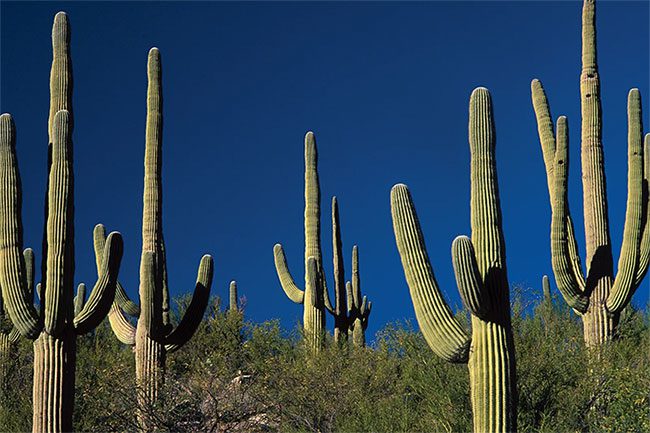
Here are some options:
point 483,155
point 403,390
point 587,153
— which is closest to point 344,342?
point 403,390

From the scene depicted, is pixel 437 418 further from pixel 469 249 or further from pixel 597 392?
pixel 469 249

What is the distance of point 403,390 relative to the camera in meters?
16.0

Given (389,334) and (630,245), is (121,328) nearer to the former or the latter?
(389,334)

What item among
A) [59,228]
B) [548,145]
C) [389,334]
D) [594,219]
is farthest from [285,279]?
[59,228]

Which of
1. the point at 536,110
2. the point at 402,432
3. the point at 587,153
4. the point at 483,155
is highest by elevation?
the point at 536,110

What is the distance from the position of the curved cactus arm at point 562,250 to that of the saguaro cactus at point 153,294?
5.72m

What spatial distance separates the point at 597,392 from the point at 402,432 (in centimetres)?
290

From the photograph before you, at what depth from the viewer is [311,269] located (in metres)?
21.3

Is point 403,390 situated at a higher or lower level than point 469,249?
lower

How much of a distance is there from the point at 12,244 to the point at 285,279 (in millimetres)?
9679

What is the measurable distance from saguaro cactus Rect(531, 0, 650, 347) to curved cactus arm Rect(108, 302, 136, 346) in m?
7.04

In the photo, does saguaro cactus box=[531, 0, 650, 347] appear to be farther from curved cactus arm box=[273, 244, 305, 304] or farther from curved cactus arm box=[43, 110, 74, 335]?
curved cactus arm box=[43, 110, 74, 335]

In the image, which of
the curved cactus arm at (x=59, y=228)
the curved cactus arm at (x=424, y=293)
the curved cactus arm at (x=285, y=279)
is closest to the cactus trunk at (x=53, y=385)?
the curved cactus arm at (x=59, y=228)

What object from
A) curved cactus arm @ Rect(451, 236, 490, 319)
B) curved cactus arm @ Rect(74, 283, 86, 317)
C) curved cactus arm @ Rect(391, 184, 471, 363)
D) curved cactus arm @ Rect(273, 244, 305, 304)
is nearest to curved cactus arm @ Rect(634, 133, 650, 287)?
curved cactus arm @ Rect(391, 184, 471, 363)
